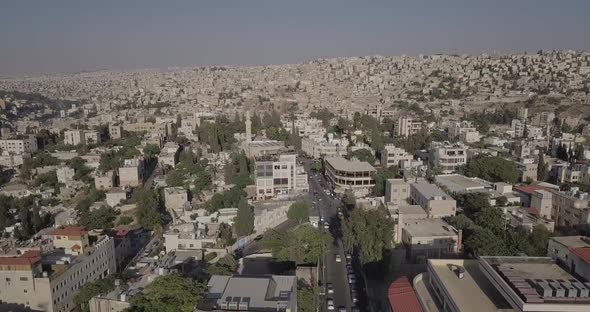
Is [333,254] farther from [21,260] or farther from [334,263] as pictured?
[21,260]

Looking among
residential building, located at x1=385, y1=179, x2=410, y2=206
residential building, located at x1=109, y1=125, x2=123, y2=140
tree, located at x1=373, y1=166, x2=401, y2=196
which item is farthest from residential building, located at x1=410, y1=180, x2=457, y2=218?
residential building, located at x1=109, y1=125, x2=123, y2=140

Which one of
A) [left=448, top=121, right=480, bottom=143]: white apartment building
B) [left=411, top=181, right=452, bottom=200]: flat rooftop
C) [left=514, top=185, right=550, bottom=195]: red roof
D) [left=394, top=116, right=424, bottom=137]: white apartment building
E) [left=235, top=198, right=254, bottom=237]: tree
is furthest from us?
[left=394, top=116, right=424, bottom=137]: white apartment building

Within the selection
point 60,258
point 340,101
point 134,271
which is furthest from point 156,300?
point 340,101

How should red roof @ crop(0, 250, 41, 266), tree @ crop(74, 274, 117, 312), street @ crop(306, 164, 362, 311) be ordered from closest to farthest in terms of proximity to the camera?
tree @ crop(74, 274, 117, 312) → red roof @ crop(0, 250, 41, 266) → street @ crop(306, 164, 362, 311)

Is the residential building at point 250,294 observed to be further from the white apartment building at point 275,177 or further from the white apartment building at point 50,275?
the white apartment building at point 275,177

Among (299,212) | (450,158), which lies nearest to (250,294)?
(299,212)

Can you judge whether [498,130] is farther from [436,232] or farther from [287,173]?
[436,232]

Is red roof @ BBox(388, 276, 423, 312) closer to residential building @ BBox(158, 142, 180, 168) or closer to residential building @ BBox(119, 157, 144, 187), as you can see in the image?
residential building @ BBox(119, 157, 144, 187)
